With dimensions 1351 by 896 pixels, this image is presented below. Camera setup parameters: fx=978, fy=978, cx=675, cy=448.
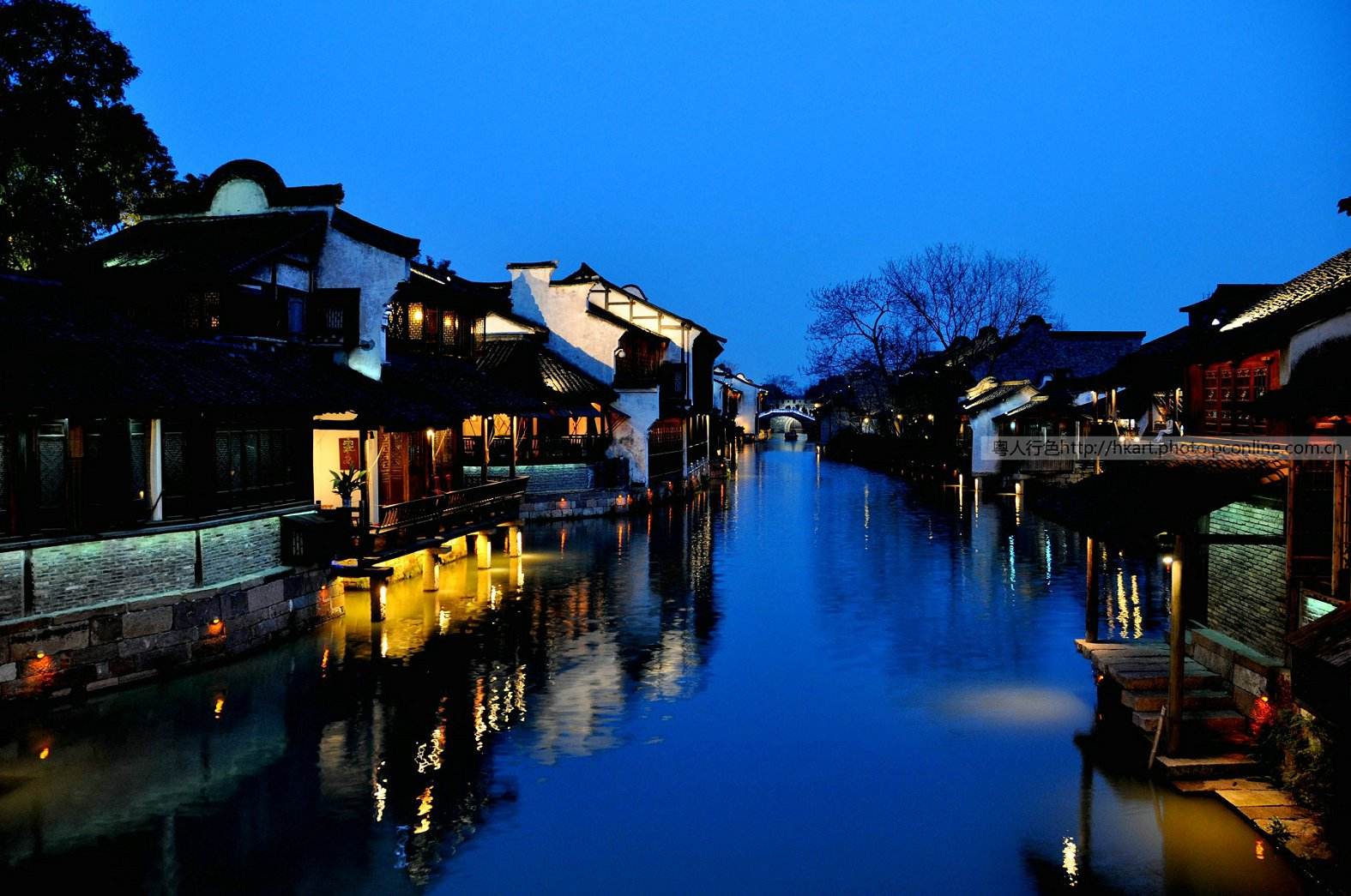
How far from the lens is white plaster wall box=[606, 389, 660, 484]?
48969 millimetres

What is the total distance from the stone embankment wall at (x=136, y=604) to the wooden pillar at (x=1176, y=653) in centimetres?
1654

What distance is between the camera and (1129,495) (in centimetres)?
1422

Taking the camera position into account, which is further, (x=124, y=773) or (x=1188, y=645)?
(x=1188, y=645)

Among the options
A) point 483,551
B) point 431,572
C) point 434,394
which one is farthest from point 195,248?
point 483,551

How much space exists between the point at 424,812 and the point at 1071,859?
26.0 ft

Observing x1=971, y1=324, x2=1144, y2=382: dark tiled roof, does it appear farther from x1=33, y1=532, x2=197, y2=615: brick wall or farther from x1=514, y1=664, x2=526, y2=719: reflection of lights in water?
x1=33, y1=532, x2=197, y2=615: brick wall

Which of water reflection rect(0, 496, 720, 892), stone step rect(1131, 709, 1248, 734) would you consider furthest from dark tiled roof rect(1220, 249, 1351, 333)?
water reflection rect(0, 496, 720, 892)

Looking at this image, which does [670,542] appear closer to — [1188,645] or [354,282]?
[354,282]

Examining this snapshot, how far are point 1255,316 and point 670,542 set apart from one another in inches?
951

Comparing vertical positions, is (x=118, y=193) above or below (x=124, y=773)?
above

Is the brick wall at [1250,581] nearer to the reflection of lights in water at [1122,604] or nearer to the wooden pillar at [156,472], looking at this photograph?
the reflection of lights in water at [1122,604]

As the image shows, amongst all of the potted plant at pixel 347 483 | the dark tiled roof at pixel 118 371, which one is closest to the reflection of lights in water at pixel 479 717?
the potted plant at pixel 347 483

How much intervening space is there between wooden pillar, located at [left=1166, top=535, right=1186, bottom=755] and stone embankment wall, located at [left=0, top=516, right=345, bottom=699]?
54.3 ft

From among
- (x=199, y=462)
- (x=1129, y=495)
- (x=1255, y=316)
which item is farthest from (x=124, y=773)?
(x=1255, y=316)
